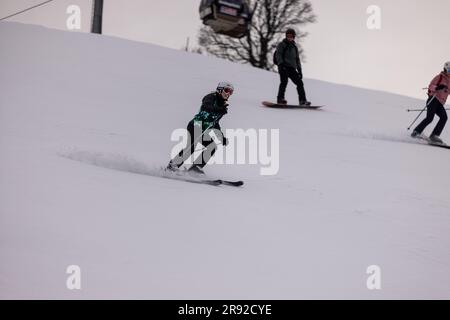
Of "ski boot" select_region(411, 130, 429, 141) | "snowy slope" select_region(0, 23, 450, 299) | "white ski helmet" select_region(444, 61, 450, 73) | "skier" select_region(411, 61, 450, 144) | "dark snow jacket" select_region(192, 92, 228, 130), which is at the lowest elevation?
"snowy slope" select_region(0, 23, 450, 299)

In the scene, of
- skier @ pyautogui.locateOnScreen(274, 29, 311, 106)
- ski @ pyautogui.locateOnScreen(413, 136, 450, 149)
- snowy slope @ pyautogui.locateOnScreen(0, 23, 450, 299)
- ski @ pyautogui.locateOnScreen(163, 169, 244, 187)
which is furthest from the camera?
skier @ pyautogui.locateOnScreen(274, 29, 311, 106)

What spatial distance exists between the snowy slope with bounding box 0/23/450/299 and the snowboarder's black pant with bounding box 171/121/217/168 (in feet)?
1.46

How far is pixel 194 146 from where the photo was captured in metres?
6.41

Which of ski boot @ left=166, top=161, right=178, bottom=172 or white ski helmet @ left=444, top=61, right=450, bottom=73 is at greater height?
white ski helmet @ left=444, top=61, right=450, bottom=73

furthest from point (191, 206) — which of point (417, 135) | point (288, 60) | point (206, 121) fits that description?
point (417, 135)

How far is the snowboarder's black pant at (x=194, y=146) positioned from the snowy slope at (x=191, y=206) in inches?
17.5

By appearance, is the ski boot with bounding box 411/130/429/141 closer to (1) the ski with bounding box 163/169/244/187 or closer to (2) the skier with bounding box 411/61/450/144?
(2) the skier with bounding box 411/61/450/144

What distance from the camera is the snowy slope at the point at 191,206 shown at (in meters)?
3.11

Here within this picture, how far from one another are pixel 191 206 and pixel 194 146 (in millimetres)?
1834

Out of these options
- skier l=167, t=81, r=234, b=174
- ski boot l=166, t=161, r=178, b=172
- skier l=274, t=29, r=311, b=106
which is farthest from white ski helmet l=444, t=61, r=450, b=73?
ski boot l=166, t=161, r=178, b=172

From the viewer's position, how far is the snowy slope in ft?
10.2

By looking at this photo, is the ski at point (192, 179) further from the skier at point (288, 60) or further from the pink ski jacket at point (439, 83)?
the pink ski jacket at point (439, 83)

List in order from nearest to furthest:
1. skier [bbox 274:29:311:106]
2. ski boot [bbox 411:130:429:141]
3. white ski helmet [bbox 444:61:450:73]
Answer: white ski helmet [bbox 444:61:450:73] < ski boot [bbox 411:130:429:141] < skier [bbox 274:29:311:106]
